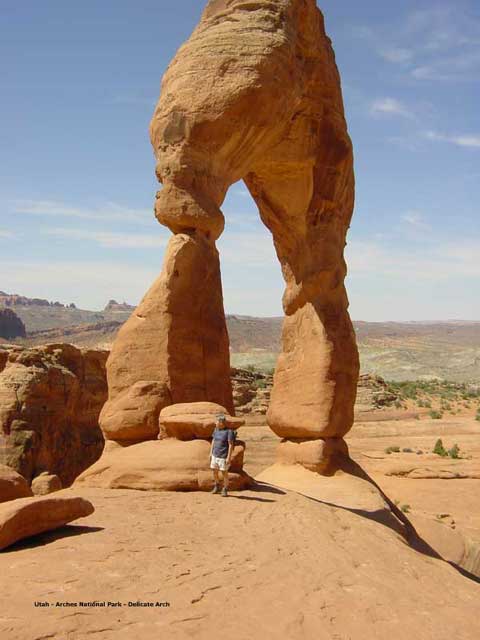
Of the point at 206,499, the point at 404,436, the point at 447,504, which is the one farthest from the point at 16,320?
the point at 206,499

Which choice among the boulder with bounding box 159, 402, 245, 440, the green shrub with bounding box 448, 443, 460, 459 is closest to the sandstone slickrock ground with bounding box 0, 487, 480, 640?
the boulder with bounding box 159, 402, 245, 440

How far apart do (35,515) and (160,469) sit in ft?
8.46

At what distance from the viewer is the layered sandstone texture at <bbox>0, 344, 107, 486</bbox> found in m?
14.0

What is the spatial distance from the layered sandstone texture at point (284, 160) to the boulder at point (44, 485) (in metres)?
5.06

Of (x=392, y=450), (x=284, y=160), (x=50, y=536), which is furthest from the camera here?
(x=392, y=450)

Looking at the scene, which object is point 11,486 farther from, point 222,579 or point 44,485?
point 44,485

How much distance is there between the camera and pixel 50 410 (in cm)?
1506

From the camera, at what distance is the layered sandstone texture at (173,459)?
7281 millimetres

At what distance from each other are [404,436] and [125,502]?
2078 cm

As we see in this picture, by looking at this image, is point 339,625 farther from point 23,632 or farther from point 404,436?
point 404,436

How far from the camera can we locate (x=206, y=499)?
6906mm

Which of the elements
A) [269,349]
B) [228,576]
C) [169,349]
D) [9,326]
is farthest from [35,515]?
[269,349]

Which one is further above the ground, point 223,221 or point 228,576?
point 223,221

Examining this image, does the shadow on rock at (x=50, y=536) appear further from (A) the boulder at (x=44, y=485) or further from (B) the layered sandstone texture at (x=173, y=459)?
(A) the boulder at (x=44, y=485)
